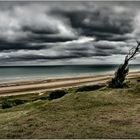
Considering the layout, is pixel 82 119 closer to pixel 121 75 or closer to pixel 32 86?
pixel 121 75

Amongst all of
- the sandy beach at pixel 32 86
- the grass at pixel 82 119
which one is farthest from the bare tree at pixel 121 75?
the sandy beach at pixel 32 86

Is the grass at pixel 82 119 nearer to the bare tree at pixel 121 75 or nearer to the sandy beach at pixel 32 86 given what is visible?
the bare tree at pixel 121 75

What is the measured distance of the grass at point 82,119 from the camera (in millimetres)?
12375

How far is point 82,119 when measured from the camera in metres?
14.6

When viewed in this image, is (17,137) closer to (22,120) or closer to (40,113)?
(22,120)

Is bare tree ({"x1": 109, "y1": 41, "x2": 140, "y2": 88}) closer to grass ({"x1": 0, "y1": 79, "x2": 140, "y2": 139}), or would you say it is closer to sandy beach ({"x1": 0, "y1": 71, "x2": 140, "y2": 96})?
grass ({"x1": 0, "y1": 79, "x2": 140, "y2": 139})

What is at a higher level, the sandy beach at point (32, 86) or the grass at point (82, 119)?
the grass at point (82, 119)

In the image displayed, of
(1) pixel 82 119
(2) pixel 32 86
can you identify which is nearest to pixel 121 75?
(1) pixel 82 119

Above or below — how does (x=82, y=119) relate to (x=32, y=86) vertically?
above

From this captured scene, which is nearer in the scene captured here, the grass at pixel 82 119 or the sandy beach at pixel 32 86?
the grass at pixel 82 119

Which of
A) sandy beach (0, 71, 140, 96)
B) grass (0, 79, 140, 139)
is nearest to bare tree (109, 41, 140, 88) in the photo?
grass (0, 79, 140, 139)

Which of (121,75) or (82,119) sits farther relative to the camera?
(121,75)

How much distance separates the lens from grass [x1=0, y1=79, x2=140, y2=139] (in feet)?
40.6

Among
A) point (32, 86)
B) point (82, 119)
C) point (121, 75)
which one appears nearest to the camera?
point (82, 119)
